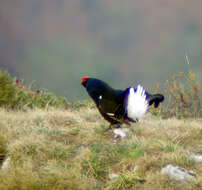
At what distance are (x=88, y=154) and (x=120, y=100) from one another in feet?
3.09

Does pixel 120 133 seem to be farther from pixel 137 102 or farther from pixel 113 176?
pixel 113 176

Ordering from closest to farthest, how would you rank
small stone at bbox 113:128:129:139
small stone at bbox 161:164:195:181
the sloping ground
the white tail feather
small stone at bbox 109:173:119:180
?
the sloping ground < small stone at bbox 161:164:195:181 < small stone at bbox 109:173:119:180 < the white tail feather < small stone at bbox 113:128:129:139

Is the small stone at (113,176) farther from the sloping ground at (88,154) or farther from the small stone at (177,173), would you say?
the small stone at (177,173)

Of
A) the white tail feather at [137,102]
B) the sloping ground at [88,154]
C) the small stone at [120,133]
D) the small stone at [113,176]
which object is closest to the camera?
the sloping ground at [88,154]

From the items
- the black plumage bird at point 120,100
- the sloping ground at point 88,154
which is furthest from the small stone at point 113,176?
the black plumage bird at point 120,100

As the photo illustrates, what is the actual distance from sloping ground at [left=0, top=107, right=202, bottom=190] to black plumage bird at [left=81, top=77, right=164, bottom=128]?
1.09 ft

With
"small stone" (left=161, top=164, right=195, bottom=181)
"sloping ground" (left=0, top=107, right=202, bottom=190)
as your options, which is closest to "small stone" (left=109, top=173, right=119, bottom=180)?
"sloping ground" (left=0, top=107, right=202, bottom=190)

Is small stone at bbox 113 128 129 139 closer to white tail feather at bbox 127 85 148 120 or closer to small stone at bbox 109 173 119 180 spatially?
white tail feather at bbox 127 85 148 120

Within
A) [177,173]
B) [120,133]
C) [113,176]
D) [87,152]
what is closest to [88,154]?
[87,152]

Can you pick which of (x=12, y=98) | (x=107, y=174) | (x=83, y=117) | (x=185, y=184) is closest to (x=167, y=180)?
(x=185, y=184)

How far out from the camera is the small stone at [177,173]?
343cm

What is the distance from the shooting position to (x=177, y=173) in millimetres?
3473

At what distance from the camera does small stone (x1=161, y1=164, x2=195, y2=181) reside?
343cm

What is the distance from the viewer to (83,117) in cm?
600
